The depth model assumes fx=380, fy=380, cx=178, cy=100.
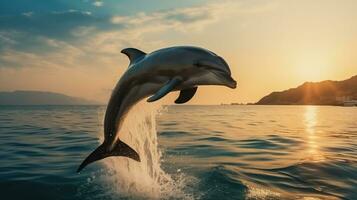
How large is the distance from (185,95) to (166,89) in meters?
0.72

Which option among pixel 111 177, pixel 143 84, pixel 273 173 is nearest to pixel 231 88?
pixel 143 84

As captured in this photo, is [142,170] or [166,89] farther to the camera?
[142,170]

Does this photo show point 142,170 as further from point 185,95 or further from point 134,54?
point 185,95

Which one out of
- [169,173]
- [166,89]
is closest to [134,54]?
[166,89]

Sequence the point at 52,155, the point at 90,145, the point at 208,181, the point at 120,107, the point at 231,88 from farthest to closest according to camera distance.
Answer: the point at 90,145 < the point at 52,155 < the point at 208,181 < the point at 120,107 < the point at 231,88

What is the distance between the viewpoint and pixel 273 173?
43.8ft

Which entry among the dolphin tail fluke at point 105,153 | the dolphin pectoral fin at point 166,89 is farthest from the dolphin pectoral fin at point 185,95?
the dolphin tail fluke at point 105,153

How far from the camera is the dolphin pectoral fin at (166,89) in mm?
5978

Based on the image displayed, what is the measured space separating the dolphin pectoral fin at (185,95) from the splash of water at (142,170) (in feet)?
8.96

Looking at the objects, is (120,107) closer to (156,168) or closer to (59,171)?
(156,168)

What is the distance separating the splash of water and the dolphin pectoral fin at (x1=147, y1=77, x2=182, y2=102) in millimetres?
3175

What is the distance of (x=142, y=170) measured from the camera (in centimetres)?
1246

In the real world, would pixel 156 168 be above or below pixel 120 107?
below

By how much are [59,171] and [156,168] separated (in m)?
3.30
